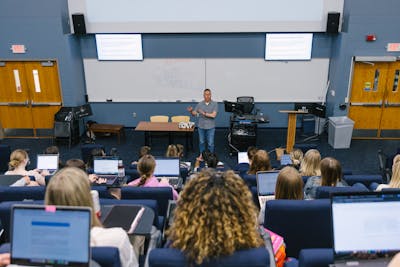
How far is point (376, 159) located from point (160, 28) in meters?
5.59

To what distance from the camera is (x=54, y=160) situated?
5.23 meters

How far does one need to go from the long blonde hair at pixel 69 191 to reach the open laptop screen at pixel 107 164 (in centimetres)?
289

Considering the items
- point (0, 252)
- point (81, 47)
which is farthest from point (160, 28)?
point (0, 252)

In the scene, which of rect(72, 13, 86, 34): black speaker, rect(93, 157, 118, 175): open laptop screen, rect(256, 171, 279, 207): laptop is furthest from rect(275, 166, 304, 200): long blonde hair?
rect(72, 13, 86, 34): black speaker

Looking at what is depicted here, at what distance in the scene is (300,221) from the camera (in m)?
2.87

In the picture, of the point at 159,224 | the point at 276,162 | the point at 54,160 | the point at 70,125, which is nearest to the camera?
the point at 159,224

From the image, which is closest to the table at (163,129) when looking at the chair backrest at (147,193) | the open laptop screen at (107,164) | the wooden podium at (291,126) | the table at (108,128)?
the table at (108,128)

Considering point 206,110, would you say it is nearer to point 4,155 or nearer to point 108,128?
point 108,128

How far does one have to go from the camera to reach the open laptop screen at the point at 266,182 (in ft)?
11.7

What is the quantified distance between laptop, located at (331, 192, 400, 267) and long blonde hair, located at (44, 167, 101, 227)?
1363 mm

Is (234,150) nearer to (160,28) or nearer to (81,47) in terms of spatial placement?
(160,28)

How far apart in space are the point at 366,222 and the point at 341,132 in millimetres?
6140

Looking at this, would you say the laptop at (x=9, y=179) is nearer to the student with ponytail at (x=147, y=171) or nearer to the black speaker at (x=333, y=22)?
the student with ponytail at (x=147, y=171)

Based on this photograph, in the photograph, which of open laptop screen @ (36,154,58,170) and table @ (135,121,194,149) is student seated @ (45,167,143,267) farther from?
table @ (135,121,194,149)
